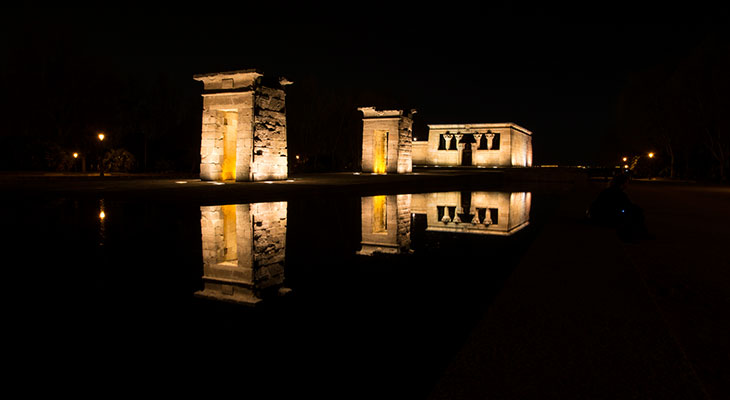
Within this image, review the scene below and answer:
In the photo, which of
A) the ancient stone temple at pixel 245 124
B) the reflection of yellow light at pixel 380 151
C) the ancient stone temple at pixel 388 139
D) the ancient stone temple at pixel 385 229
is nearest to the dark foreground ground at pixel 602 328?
the ancient stone temple at pixel 385 229

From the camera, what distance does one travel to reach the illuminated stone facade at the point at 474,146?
37156 millimetres

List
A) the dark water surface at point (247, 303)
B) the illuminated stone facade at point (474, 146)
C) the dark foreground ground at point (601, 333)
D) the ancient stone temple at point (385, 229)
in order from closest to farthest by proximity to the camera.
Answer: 1. the dark foreground ground at point (601, 333)
2. the dark water surface at point (247, 303)
3. the ancient stone temple at point (385, 229)
4. the illuminated stone facade at point (474, 146)

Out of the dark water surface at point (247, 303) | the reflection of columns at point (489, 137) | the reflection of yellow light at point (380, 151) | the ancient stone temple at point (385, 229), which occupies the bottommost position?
the dark water surface at point (247, 303)

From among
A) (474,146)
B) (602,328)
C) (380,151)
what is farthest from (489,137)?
(602,328)

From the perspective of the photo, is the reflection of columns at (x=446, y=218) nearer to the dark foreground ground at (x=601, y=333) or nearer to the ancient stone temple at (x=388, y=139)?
the dark foreground ground at (x=601, y=333)

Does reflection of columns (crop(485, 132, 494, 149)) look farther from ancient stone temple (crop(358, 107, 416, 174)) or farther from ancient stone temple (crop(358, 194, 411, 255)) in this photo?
ancient stone temple (crop(358, 194, 411, 255))

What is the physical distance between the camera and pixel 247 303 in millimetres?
3432

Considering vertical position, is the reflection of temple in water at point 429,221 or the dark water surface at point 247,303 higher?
the reflection of temple in water at point 429,221

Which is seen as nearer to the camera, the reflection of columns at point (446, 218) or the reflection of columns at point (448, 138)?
the reflection of columns at point (446, 218)

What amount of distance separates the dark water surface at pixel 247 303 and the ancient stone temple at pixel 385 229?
0.07 meters

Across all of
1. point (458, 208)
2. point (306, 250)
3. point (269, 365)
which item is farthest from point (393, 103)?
point (269, 365)

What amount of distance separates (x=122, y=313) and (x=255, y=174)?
13333mm

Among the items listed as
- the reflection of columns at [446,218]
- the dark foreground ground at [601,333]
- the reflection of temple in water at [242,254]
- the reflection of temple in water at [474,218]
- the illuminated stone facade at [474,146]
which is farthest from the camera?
the illuminated stone facade at [474,146]

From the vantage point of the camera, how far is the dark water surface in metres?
2.36
